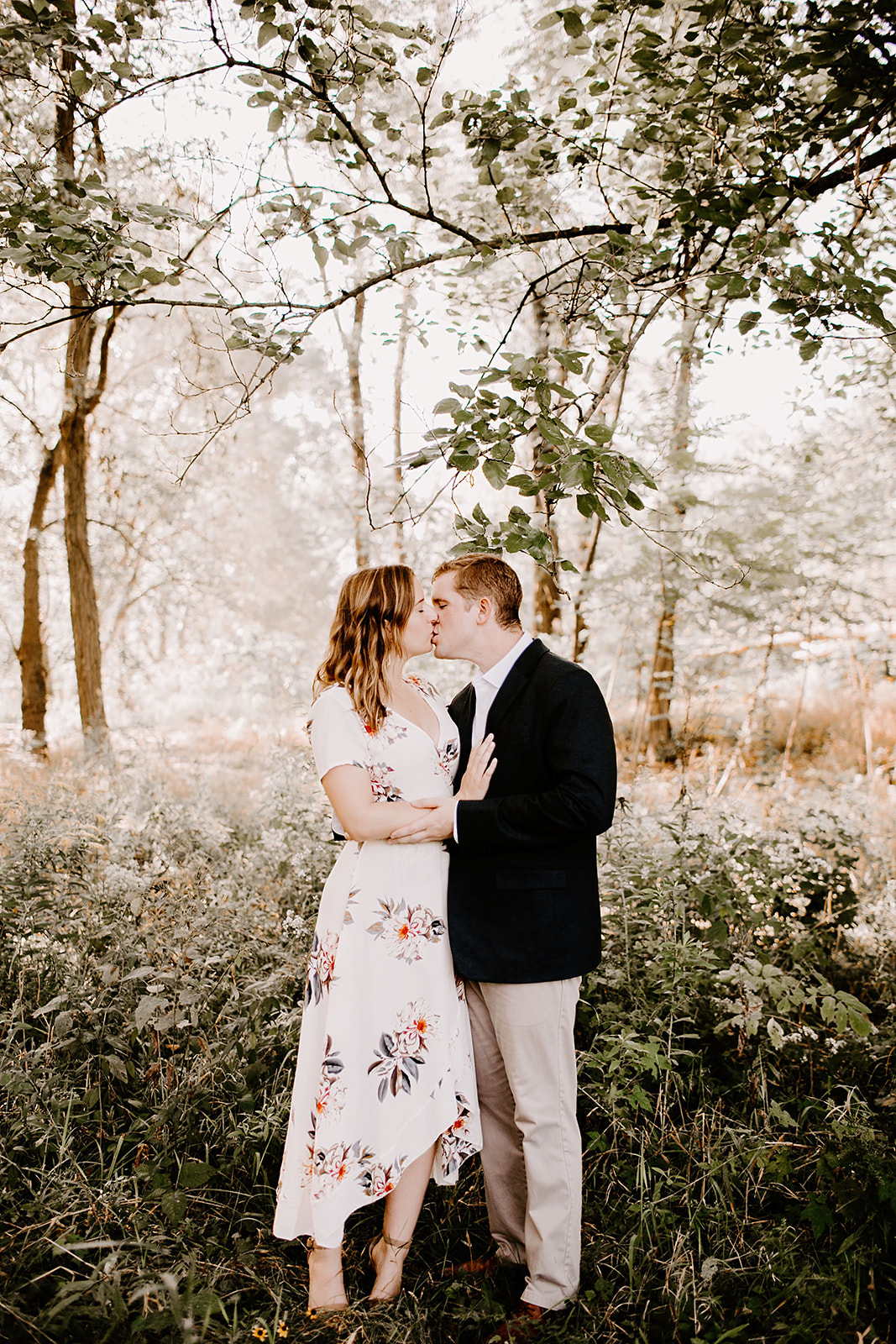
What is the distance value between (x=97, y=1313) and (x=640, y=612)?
782 centimetres

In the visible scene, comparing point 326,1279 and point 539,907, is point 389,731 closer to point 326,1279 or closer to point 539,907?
point 539,907

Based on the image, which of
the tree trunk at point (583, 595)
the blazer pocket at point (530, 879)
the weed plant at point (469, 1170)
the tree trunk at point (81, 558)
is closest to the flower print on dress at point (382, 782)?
the blazer pocket at point (530, 879)

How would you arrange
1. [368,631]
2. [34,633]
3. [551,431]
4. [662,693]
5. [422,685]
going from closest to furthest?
[551,431]
[368,631]
[422,685]
[34,633]
[662,693]

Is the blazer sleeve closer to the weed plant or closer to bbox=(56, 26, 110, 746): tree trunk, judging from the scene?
the weed plant

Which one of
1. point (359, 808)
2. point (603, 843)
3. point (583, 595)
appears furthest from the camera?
point (583, 595)

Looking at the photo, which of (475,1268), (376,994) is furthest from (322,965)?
(475,1268)

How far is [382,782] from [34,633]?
339 inches

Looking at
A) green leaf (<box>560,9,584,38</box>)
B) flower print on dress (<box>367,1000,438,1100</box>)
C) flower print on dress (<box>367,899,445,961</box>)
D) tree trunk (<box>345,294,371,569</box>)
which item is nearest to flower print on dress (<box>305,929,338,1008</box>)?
flower print on dress (<box>367,899,445,961</box>)

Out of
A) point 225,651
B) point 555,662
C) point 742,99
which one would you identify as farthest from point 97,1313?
point 225,651

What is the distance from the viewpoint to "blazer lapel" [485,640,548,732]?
8.77 ft

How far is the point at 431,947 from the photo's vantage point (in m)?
2.54

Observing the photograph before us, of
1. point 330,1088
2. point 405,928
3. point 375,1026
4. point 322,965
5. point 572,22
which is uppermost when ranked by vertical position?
point 572,22

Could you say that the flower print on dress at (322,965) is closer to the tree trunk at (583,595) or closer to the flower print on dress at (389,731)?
the flower print on dress at (389,731)

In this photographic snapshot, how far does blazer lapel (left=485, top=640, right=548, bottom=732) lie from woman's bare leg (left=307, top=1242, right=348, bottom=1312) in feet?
5.47
